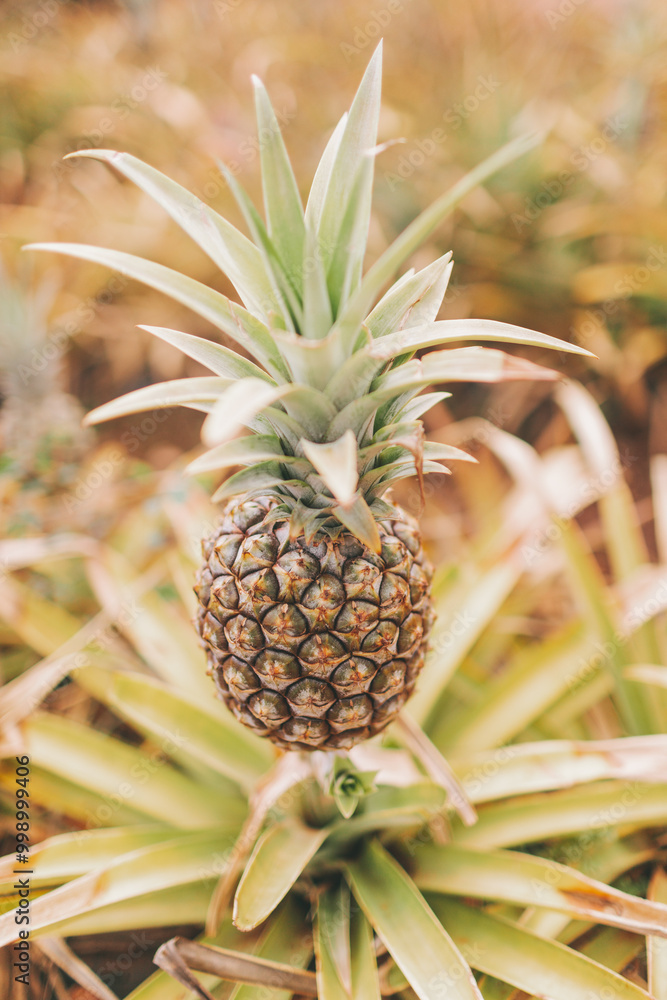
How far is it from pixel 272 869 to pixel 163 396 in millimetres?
958

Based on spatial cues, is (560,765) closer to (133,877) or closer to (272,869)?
(272,869)

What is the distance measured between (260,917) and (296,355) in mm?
975

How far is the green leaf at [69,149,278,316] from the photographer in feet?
2.79

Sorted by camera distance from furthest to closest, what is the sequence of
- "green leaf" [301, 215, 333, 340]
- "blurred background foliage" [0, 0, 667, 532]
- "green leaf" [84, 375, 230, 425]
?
"blurred background foliage" [0, 0, 667, 532] < "green leaf" [301, 215, 333, 340] < "green leaf" [84, 375, 230, 425]

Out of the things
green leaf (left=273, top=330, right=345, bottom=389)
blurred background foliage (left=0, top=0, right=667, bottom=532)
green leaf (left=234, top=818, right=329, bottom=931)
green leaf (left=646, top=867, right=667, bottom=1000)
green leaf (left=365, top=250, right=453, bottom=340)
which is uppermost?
blurred background foliage (left=0, top=0, right=667, bottom=532)

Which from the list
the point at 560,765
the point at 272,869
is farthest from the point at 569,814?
the point at 272,869

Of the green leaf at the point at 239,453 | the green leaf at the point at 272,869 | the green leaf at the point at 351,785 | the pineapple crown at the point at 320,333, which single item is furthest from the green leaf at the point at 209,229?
the green leaf at the point at 272,869

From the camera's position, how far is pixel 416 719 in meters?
1.53

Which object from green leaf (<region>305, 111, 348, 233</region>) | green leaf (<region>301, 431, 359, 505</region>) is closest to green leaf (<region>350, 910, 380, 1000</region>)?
green leaf (<region>301, 431, 359, 505</region>)

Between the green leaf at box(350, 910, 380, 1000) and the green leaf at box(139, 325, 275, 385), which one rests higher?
the green leaf at box(139, 325, 275, 385)

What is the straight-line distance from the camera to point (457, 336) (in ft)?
2.65

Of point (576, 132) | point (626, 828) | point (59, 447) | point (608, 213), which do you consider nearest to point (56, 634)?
point (59, 447)

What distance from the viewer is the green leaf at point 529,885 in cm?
105

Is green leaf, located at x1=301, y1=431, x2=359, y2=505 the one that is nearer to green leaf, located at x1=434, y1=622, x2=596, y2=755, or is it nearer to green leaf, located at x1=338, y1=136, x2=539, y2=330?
green leaf, located at x1=338, y1=136, x2=539, y2=330
